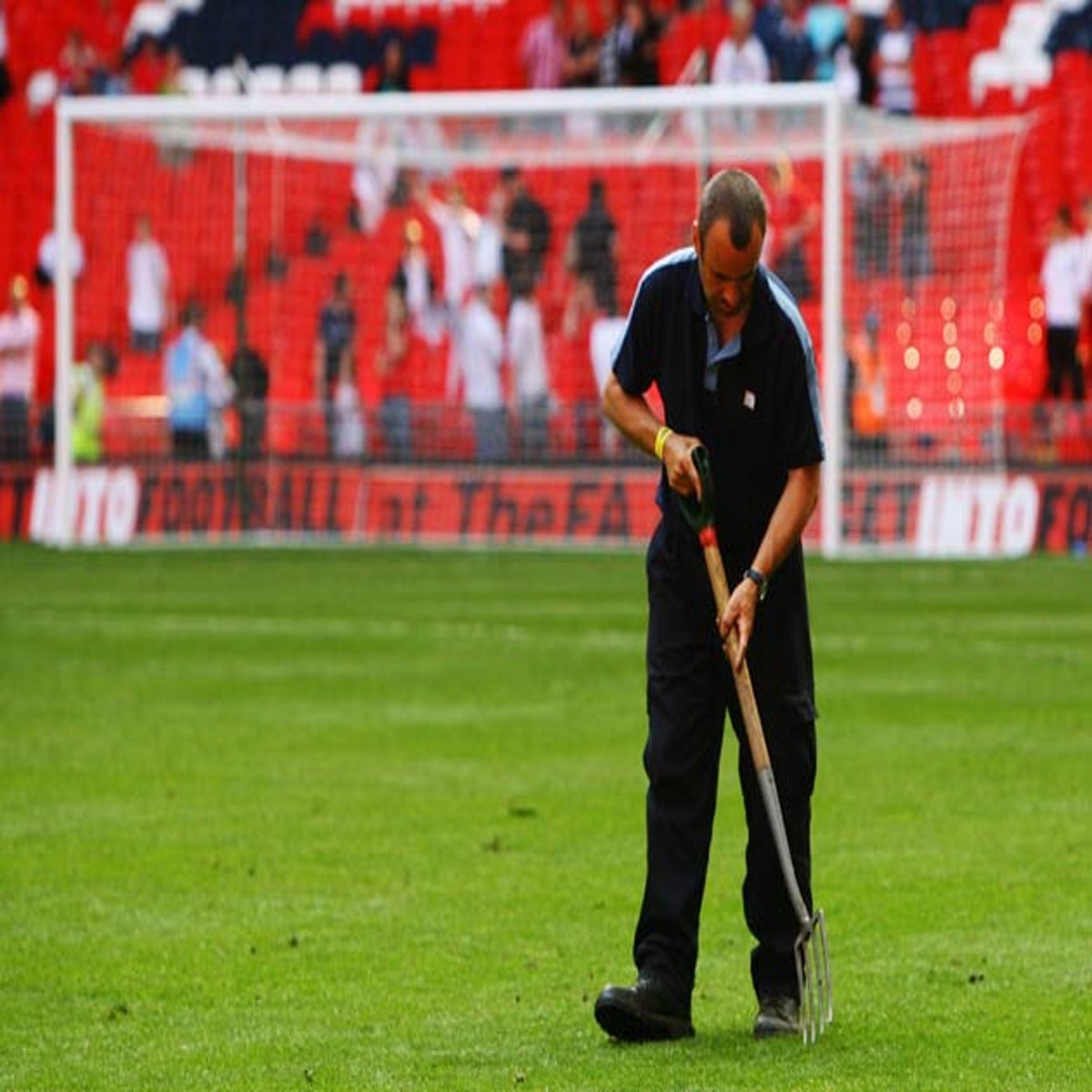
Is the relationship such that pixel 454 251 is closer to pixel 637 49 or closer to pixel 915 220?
pixel 637 49

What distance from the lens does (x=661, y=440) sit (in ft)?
24.2

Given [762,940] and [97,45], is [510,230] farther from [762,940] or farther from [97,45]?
[762,940]

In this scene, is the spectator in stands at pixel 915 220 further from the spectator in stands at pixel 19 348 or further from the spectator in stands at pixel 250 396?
the spectator in stands at pixel 19 348

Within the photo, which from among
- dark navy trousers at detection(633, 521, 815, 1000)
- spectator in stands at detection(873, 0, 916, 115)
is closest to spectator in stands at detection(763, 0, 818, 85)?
spectator in stands at detection(873, 0, 916, 115)

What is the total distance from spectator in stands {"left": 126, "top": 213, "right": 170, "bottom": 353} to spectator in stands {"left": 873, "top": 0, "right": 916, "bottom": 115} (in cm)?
758

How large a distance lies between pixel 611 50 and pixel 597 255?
12.2 ft

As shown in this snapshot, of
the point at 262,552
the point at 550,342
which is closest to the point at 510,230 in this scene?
the point at 550,342

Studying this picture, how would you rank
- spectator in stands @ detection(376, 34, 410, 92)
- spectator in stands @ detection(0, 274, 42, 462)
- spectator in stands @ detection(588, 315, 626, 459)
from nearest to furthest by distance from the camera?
spectator in stands @ detection(588, 315, 626, 459), spectator in stands @ detection(0, 274, 42, 462), spectator in stands @ detection(376, 34, 410, 92)

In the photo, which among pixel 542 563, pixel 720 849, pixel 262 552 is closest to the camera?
pixel 720 849

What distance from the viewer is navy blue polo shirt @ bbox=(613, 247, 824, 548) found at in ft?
24.1

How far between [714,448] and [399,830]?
409 cm

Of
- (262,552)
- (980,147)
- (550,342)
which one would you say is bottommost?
(262,552)

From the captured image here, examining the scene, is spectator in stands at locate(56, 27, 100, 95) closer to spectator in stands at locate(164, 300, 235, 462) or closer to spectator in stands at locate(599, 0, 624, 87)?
spectator in stands at locate(599, 0, 624, 87)

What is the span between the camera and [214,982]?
27.2ft
